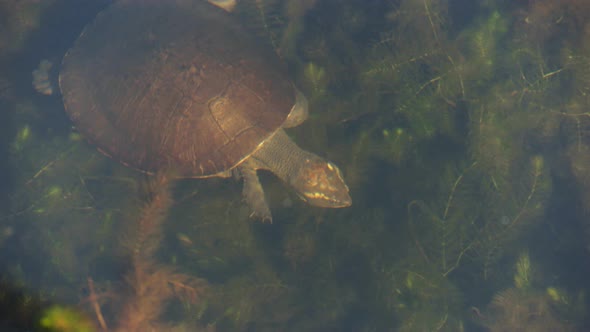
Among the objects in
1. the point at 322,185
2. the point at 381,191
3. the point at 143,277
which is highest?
the point at 143,277

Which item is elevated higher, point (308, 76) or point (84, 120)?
point (308, 76)

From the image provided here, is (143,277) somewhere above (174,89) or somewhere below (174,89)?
below

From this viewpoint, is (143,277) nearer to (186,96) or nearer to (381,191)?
(186,96)

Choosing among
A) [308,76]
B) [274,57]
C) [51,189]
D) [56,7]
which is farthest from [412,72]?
[56,7]

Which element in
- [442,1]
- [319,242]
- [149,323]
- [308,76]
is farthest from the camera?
[442,1]

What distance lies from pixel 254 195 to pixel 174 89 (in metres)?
1.60

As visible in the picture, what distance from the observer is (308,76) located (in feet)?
14.0

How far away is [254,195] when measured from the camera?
4.09 m

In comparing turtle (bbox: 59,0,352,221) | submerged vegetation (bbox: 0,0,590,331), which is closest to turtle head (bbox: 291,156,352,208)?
turtle (bbox: 59,0,352,221)

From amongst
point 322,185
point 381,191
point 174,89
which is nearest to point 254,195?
point 322,185

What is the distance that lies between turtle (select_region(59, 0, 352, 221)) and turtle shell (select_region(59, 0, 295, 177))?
1cm

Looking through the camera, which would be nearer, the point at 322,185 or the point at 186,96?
the point at 186,96

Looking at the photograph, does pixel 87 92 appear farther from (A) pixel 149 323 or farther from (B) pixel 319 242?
(B) pixel 319 242

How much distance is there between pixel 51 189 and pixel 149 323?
Result: 2.74 m
